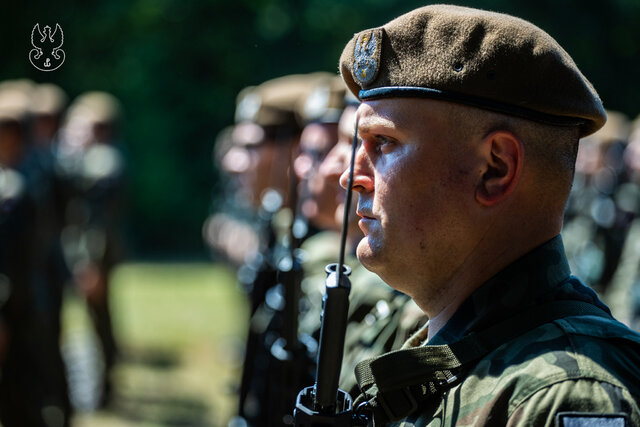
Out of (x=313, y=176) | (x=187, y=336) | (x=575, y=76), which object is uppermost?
(x=575, y=76)

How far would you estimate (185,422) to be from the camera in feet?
23.7

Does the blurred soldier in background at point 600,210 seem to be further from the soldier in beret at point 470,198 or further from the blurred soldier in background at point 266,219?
the soldier in beret at point 470,198

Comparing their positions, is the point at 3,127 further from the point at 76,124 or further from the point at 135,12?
the point at 135,12

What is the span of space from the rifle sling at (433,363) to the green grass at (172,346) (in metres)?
3.30

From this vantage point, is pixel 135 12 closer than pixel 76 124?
No

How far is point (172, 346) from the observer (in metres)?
9.89

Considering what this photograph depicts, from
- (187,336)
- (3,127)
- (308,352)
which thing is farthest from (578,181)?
(308,352)

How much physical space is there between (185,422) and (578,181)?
19.4 ft

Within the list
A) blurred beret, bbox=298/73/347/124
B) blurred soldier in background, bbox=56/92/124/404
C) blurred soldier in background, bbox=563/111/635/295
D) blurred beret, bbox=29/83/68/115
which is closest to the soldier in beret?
blurred beret, bbox=298/73/347/124

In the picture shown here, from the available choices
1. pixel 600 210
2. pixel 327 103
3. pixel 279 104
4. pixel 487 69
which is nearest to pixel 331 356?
pixel 487 69

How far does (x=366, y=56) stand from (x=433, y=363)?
650mm

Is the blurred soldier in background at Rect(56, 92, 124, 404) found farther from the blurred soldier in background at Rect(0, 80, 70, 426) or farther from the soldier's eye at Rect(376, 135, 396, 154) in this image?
the soldier's eye at Rect(376, 135, 396, 154)

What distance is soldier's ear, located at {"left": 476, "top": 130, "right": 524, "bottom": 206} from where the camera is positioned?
61.4 inches

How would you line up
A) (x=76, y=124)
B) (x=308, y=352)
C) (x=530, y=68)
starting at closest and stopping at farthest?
(x=530, y=68), (x=308, y=352), (x=76, y=124)
